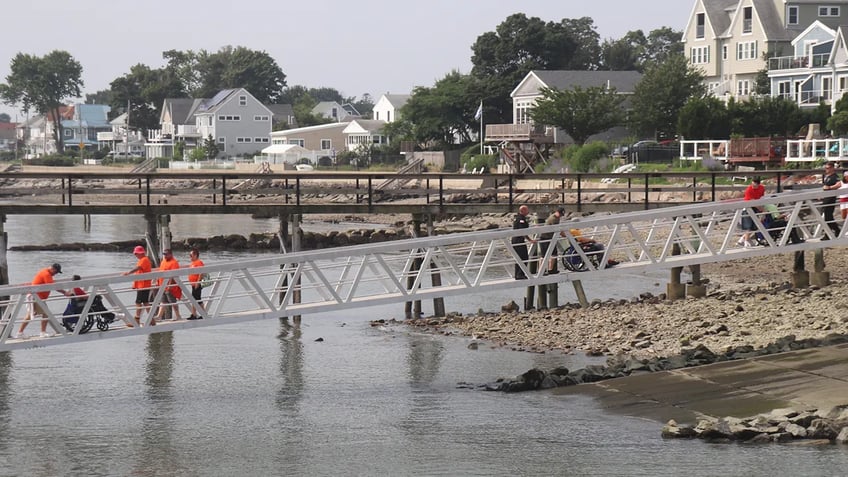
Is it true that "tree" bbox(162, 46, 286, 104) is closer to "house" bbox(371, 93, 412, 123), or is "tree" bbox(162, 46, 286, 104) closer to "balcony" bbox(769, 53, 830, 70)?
"house" bbox(371, 93, 412, 123)

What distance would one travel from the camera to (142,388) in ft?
75.2

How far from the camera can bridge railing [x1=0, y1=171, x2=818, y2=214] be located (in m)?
30.7

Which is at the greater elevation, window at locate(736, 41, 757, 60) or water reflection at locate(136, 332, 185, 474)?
window at locate(736, 41, 757, 60)

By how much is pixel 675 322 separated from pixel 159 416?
10.8m

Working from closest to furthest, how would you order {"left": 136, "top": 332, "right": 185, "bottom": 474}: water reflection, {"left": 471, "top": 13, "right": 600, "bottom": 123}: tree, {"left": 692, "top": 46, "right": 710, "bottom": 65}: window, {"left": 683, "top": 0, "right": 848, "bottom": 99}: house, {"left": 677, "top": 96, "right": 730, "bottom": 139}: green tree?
1. {"left": 136, "top": 332, "right": 185, "bottom": 474}: water reflection
2. {"left": 677, "top": 96, "right": 730, "bottom": 139}: green tree
3. {"left": 683, "top": 0, "right": 848, "bottom": 99}: house
4. {"left": 692, "top": 46, "right": 710, "bottom": 65}: window
5. {"left": 471, "top": 13, "right": 600, "bottom": 123}: tree

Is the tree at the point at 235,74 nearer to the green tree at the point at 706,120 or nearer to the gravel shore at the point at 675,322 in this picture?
the green tree at the point at 706,120

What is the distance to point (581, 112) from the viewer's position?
82.1m

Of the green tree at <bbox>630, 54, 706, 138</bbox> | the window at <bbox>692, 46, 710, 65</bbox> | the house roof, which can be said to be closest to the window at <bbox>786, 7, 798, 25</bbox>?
the window at <bbox>692, 46, 710, 65</bbox>

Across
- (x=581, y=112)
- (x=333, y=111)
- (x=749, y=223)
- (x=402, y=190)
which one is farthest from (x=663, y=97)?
(x=333, y=111)

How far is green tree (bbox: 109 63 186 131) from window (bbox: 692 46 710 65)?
86.7 metres

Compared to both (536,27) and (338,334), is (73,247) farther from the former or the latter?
(536,27)

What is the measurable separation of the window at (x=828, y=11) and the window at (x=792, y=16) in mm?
1642

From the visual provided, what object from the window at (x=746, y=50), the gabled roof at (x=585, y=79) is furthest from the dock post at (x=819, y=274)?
the gabled roof at (x=585, y=79)

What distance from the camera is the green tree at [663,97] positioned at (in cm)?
8081
